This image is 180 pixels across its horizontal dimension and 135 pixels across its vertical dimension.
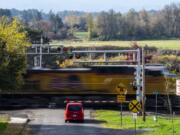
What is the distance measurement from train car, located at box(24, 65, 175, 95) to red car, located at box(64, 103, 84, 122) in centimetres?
1460

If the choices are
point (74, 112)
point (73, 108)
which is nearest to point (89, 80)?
point (73, 108)

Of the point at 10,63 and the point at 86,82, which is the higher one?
the point at 10,63

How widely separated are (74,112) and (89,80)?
15186mm

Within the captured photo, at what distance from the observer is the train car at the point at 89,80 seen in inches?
2571

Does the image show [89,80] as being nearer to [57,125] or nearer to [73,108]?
[73,108]

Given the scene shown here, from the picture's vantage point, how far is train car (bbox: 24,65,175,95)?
214 feet

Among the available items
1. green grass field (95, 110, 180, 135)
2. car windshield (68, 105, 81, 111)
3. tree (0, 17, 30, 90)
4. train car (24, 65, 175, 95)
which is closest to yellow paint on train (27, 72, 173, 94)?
train car (24, 65, 175, 95)

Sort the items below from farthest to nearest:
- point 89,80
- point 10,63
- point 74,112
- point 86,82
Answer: point 86,82
point 89,80
point 74,112
point 10,63

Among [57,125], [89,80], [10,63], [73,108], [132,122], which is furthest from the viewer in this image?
[89,80]

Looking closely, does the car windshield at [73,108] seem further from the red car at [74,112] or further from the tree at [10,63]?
the tree at [10,63]

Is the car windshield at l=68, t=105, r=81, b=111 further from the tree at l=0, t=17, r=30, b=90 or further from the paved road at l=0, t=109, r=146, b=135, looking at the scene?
the tree at l=0, t=17, r=30, b=90

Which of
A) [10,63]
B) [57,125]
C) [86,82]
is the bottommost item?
[57,125]

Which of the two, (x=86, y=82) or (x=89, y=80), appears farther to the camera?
(x=86, y=82)

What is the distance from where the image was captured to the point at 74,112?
1989 inches
